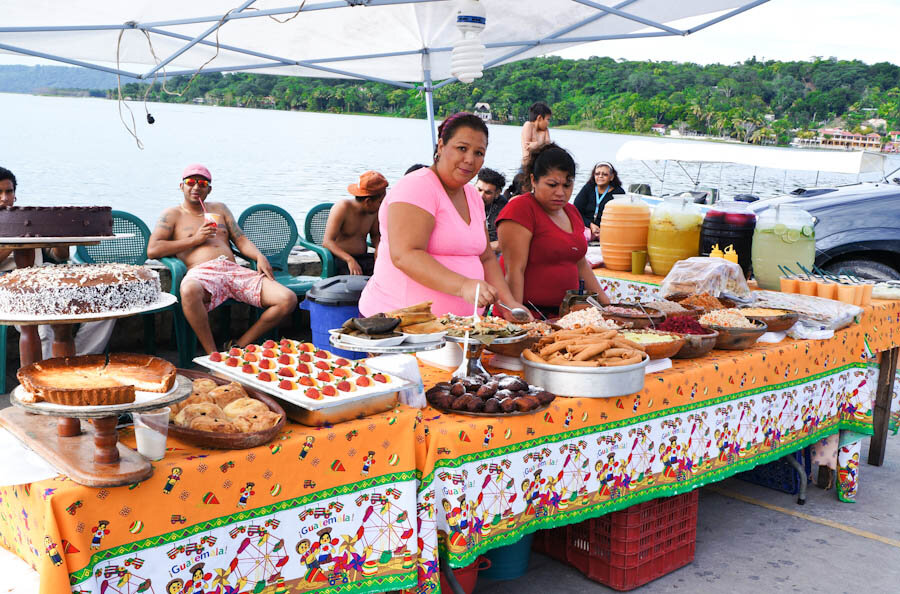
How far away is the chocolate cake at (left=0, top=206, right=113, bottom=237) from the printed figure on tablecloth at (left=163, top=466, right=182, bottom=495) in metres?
0.89

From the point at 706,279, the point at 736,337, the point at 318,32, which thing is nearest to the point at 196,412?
the point at 736,337

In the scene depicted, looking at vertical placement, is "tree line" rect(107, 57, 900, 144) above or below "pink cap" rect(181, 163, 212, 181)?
above

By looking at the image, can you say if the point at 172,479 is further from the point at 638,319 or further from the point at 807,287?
the point at 807,287

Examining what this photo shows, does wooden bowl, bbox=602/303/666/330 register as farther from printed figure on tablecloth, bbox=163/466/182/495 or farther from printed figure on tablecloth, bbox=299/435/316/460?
printed figure on tablecloth, bbox=163/466/182/495

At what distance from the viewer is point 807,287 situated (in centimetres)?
391

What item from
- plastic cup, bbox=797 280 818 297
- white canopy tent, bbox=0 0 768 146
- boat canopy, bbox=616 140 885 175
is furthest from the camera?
boat canopy, bbox=616 140 885 175

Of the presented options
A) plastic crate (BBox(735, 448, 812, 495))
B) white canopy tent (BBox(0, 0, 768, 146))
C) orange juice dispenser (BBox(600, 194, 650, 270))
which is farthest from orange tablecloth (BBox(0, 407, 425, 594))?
white canopy tent (BBox(0, 0, 768, 146))

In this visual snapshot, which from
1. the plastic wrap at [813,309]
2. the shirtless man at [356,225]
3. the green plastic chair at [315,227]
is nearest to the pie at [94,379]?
the plastic wrap at [813,309]

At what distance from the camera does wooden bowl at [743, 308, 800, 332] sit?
3248 mm

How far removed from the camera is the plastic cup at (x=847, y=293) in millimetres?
3770

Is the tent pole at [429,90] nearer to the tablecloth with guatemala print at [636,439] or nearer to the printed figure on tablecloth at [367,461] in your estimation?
the tablecloth with guatemala print at [636,439]

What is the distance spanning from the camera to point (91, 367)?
161 centimetres

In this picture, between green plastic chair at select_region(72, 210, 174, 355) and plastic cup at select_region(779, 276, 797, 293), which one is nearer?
plastic cup at select_region(779, 276, 797, 293)

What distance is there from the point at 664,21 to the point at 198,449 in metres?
5.47
